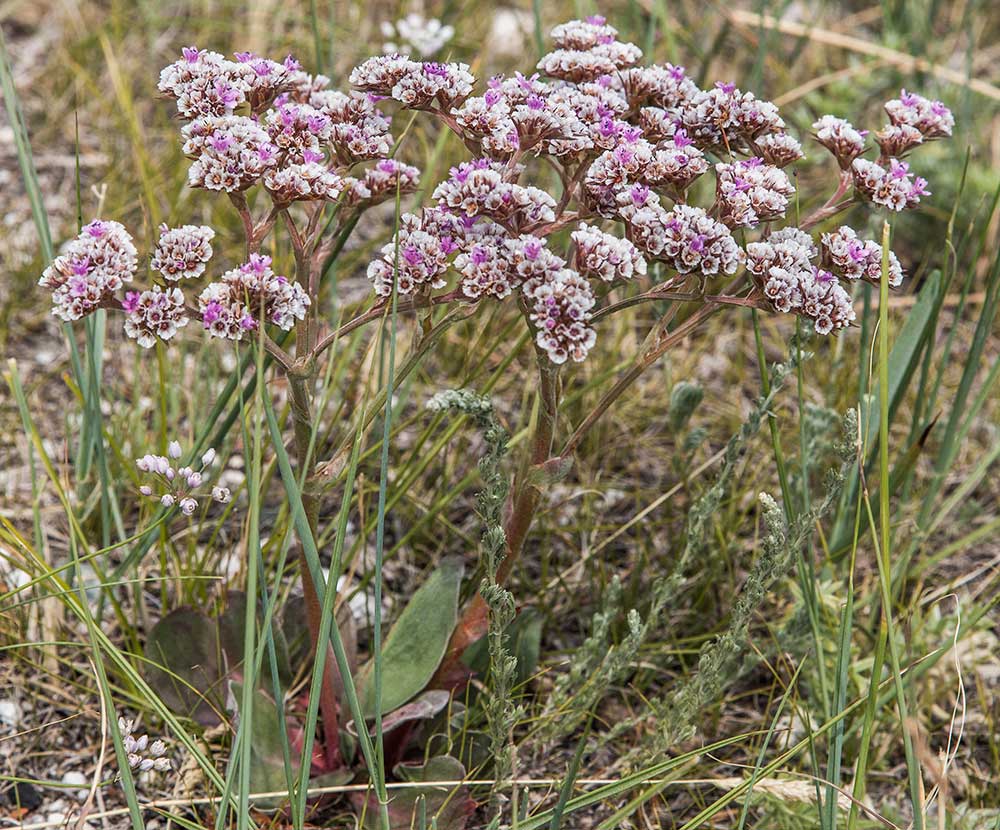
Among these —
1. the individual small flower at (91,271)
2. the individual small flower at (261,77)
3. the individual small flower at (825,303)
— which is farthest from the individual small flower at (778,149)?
the individual small flower at (91,271)

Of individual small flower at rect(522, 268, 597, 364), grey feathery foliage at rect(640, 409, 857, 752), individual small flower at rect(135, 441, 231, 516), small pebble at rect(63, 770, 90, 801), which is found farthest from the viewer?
→ small pebble at rect(63, 770, 90, 801)

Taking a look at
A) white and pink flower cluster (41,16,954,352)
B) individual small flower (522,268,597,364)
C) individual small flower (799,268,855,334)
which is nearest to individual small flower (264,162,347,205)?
white and pink flower cluster (41,16,954,352)

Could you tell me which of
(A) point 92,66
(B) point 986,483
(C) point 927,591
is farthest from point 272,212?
(A) point 92,66

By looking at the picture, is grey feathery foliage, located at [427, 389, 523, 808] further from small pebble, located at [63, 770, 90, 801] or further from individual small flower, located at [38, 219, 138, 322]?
small pebble, located at [63, 770, 90, 801]

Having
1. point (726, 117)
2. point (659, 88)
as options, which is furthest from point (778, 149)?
point (659, 88)

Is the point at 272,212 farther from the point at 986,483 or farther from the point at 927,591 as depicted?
the point at 986,483

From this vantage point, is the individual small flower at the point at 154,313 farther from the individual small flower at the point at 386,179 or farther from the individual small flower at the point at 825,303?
the individual small flower at the point at 825,303
